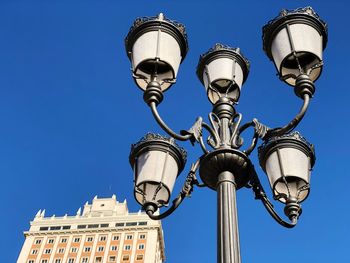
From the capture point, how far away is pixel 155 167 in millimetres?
5770

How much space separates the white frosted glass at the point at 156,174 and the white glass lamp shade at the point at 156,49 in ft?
2.61

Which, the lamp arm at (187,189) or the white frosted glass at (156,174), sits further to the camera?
the white frosted glass at (156,174)

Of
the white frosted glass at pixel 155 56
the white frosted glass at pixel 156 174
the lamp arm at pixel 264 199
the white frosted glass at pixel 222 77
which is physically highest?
the white frosted glass at pixel 222 77

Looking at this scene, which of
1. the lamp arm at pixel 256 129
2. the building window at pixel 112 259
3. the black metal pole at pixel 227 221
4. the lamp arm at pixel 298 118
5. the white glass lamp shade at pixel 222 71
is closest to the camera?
the black metal pole at pixel 227 221

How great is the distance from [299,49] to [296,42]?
4.2 inches

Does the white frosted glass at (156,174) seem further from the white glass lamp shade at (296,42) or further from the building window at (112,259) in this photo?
the building window at (112,259)

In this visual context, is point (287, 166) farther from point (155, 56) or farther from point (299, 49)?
point (155, 56)

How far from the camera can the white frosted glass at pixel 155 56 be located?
564 cm

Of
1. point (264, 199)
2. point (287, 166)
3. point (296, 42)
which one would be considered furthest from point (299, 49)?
point (264, 199)

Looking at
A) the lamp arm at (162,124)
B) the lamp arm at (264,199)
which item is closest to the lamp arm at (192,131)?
the lamp arm at (162,124)

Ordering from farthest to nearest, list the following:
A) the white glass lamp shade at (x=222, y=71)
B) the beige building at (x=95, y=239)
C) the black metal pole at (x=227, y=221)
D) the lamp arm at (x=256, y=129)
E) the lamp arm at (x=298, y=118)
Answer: the beige building at (x=95, y=239) → the white glass lamp shade at (x=222, y=71) → the lamp arm at (x=256, y=129) → the lamp arm at (x=298, y=118) → the black metal pole at (x=227, y=221)

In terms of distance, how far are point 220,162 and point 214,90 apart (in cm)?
131

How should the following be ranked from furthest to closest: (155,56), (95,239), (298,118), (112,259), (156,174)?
(95,239) → (112,259) → (156,174) → (155,56) → (298,118)

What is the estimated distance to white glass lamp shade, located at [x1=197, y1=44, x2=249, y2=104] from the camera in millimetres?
6223
